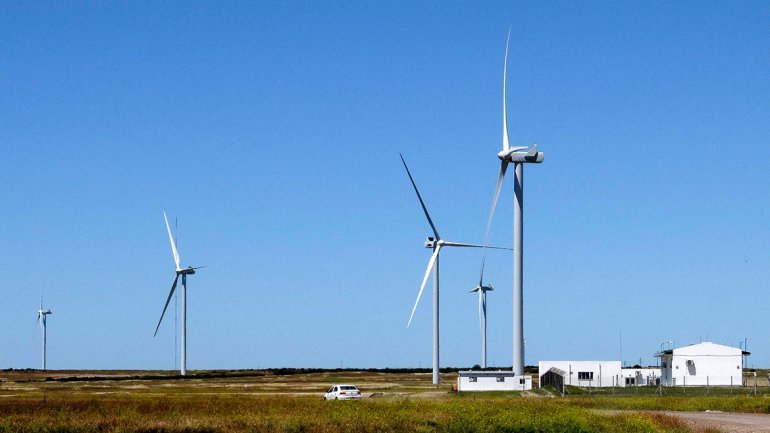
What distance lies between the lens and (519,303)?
287 ft

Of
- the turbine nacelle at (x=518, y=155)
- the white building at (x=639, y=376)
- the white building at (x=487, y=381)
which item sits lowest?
the white building at (x=639, y=376)

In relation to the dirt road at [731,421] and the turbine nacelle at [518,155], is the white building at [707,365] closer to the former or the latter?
the turbine nacelle at [518,155]

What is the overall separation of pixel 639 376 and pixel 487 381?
29946 millimetres

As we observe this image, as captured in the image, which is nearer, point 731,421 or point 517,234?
point 731,421

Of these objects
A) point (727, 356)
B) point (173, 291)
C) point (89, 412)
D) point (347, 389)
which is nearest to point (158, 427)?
point (89, 412)

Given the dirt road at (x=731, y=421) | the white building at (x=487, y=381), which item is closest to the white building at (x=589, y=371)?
the white building at (x=487, y=381)

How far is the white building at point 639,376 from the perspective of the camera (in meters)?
115

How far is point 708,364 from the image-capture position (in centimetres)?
11044

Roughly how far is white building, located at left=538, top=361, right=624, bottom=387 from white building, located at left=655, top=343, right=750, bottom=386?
5.65 meters

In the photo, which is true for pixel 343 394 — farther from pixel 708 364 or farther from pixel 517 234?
pixel 708 364

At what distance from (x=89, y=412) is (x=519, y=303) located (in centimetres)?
4129

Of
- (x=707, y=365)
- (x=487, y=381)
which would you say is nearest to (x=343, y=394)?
(x=487, y=381)

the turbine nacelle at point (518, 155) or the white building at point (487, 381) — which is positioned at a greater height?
the turbine nacelle at point (518, 155)

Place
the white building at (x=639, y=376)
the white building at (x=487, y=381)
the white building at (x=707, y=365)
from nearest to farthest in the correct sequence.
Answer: the white building at (x=487, y=381) → the white building at (x=707, y=365) → the white building at (x=639, y=376)
